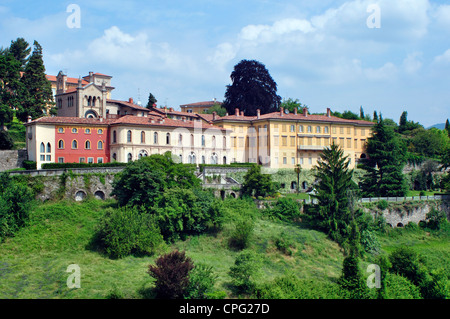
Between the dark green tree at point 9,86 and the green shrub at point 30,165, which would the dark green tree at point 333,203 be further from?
the dark green tree at point 9,86

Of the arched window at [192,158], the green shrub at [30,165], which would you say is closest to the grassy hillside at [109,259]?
the green shrub at [30,165]

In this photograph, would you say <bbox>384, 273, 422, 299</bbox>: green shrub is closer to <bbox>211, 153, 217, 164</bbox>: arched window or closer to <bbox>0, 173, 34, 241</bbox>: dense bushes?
<bbox>0, 173, 34, 241</bbox>: dense bushes

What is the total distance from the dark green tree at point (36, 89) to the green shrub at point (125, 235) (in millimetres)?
24644

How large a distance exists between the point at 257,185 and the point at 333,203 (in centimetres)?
722

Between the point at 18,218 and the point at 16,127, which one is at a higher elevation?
the point at 16,127

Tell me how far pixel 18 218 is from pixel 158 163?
11771 millimetres

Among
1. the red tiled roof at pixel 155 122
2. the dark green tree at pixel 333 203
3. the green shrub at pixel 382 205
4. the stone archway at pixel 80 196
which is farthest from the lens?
the red tiled roof at pixel 155 122

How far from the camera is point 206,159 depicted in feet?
180

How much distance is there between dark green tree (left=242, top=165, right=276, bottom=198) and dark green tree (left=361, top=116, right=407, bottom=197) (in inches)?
501

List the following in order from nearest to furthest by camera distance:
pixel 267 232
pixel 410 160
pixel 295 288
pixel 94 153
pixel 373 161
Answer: pixel 295 288 < pixel 267 232 < pixel 94 153 < pixel 373 161 < pixel 410 160

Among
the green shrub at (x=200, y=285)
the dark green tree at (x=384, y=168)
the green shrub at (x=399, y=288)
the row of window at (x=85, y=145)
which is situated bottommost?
the green shrub at (x=399, y=288)

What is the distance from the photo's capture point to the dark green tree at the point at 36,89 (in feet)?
173

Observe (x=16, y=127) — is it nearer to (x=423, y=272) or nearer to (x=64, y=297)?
(x=64, y=297)
